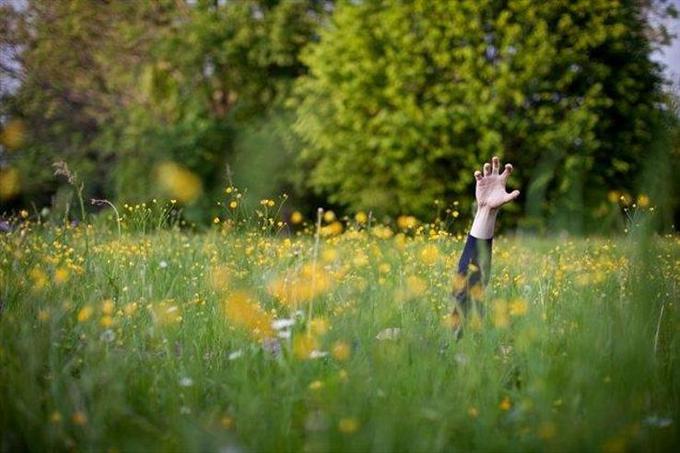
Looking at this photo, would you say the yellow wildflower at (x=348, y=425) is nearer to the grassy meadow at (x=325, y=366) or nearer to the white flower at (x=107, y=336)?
the grassy meadow at (x=325, y=366)

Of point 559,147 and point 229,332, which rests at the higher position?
point 559,147

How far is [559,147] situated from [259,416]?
10821 mm

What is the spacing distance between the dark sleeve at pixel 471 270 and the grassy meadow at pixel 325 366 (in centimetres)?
8

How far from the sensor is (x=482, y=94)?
40.3ft

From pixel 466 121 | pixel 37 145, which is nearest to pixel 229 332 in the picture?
pixel 466 121

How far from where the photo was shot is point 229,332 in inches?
141

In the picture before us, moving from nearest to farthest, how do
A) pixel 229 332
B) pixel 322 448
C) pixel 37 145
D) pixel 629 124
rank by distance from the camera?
1. pixel 322 448
2. pixel 229 332
3. pixel 629 124
4. pixel 37 145

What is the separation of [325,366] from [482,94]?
9756 millimetres

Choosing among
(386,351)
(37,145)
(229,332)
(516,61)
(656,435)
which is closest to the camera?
(656,435)

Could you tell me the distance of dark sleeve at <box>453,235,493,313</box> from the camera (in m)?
3.70

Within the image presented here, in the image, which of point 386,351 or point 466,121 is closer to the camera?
point 386,351

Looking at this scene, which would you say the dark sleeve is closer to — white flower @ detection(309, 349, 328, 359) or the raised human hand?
the raised human hand

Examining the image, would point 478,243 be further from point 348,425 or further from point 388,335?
point 348,425

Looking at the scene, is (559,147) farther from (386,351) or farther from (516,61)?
(386,351)
